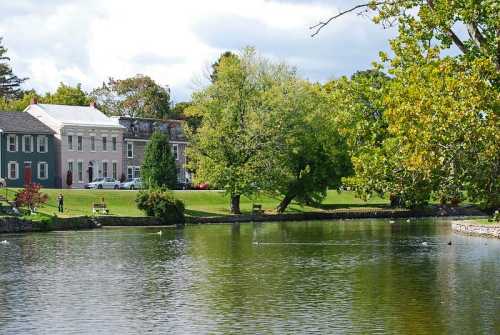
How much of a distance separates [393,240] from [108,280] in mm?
28200

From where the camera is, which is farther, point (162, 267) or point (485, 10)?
point (162, 267)

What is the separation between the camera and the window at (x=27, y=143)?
11580 centimetres

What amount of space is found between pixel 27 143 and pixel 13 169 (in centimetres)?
382

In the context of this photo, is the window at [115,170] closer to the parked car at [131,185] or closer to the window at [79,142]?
the window at [79,142]

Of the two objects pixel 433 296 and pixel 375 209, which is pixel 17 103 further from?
pixel 433 296

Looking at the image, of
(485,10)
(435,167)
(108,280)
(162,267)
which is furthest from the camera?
(162,267)

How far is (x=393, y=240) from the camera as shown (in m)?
64.3

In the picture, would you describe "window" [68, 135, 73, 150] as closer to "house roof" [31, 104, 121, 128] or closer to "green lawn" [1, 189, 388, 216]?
"house roof" [31, 104, 121, 128]

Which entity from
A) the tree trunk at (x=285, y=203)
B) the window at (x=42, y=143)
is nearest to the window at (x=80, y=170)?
the window at (x=42, y=143)

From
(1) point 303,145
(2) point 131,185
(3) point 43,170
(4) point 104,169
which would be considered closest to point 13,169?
(3) point 43,170

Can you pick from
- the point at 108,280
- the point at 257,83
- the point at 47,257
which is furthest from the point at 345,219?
the point at 108,280

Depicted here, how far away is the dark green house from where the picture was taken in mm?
113500

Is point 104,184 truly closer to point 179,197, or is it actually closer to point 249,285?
point 179,197

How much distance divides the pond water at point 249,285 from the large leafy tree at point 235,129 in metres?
25.9
